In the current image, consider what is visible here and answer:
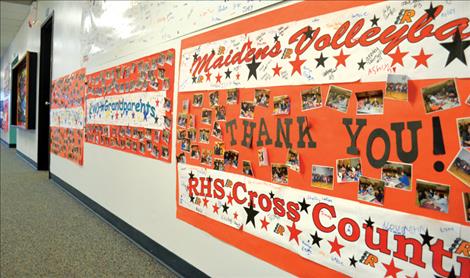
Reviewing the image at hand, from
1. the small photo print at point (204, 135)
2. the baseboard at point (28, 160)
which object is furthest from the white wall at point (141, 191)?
the baseboard at point (28, 160)

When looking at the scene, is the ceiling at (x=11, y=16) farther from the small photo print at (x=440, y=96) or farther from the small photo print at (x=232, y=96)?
the small photo print at (x=440, y=96)

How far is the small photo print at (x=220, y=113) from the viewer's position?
4.59 feet

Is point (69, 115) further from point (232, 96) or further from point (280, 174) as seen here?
point (280, 174)

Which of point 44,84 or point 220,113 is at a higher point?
point 44,84

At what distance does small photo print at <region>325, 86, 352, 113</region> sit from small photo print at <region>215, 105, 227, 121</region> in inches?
20.0

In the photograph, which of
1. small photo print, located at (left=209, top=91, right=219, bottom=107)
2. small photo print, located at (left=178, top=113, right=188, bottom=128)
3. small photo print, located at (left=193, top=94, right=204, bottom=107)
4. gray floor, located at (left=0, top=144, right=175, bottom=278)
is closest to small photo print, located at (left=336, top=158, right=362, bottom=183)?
small photo print, located at (left=209, top=91, right=219, bottom=107)

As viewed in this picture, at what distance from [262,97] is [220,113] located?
255mm

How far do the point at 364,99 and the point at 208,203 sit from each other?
0.86 m

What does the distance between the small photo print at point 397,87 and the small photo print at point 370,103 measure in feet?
0.08

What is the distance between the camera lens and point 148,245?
1.98 metres

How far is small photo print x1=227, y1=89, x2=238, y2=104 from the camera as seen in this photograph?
1.34 metres

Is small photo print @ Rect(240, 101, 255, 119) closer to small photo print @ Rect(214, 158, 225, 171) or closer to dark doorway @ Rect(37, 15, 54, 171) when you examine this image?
small photo print @ Rect(214, 158, 225, 171)

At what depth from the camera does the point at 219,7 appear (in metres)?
1.46

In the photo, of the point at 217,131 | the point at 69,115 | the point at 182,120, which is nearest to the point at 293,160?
the point at 217,131
